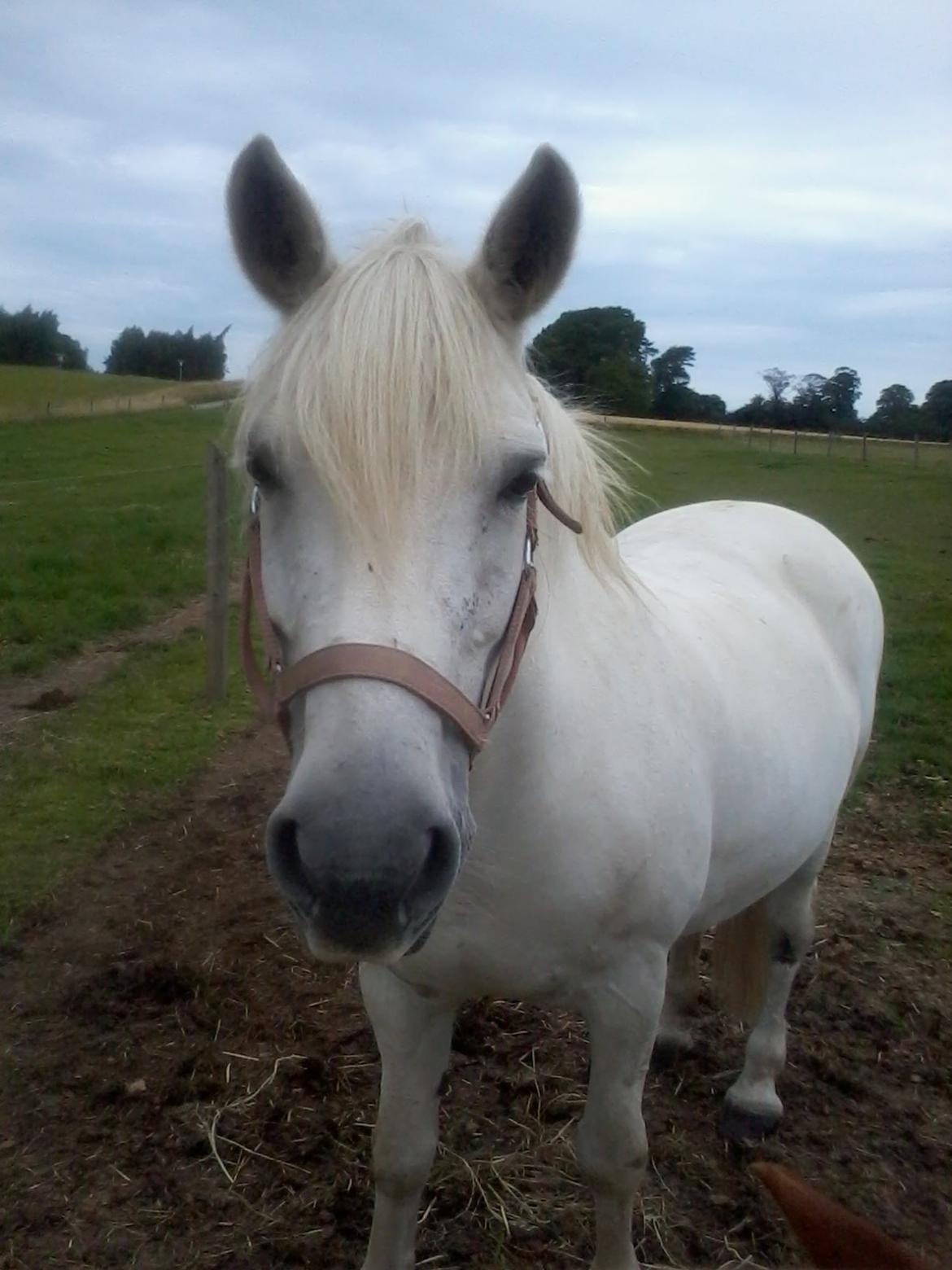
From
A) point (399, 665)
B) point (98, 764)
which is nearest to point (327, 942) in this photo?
point (399, 665)

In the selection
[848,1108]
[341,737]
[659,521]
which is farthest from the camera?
[659,521]

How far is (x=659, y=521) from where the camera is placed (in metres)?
3.85

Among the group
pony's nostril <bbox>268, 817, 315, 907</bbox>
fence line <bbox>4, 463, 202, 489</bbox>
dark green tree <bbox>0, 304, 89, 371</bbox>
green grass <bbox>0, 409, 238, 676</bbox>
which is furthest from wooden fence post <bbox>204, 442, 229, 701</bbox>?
dark green tree <bbox>0, 304, 89, 371</bbox>

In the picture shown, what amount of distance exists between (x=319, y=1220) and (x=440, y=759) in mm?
1837

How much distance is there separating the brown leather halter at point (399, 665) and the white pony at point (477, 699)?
0.06 feet

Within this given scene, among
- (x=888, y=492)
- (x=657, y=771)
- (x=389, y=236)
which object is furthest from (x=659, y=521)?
(x=888, y=492)

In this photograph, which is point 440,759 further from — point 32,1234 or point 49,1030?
point 49,1030

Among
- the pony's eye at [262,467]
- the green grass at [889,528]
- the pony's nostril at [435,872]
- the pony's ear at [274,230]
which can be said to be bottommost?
the green grass at [889,528]

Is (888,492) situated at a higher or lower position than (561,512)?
lower

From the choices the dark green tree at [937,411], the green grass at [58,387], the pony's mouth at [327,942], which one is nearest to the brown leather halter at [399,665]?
the pony's mouth at [327,942]

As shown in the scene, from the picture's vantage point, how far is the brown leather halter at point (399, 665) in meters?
1.39

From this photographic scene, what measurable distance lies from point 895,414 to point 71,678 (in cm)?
4573

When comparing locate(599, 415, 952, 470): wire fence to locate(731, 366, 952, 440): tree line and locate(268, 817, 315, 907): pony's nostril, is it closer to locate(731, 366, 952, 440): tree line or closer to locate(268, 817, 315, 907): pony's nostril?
locate(731, 366, 952, 440): tree line

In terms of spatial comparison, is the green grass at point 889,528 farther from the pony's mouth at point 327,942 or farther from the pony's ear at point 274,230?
the pony's mouth at point 327,942
